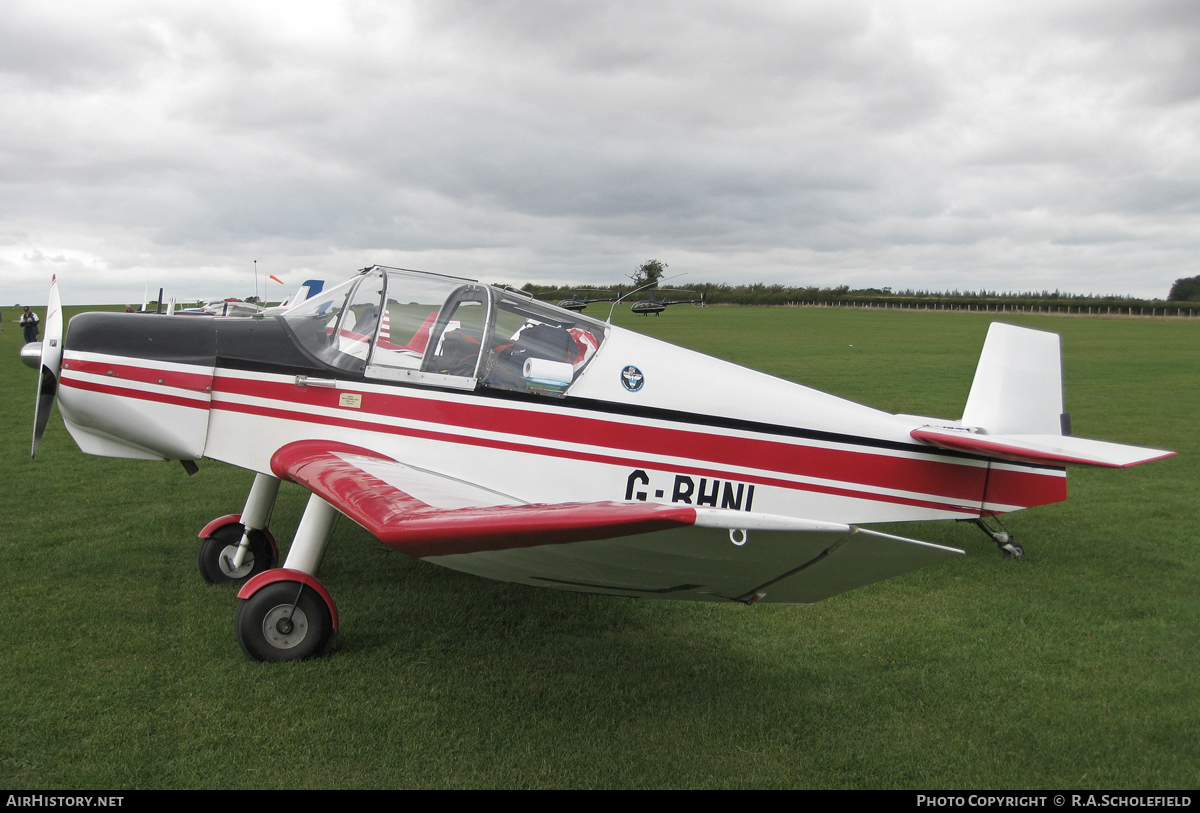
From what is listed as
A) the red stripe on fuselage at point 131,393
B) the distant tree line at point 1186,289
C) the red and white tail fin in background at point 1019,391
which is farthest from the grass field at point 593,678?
the distant tree line at point 1186,289

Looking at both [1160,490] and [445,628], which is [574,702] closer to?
[445,628]

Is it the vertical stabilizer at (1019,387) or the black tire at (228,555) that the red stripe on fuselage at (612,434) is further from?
the black tire at (228,555)

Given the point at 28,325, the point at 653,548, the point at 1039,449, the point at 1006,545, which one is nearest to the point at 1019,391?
the point at 1039,449

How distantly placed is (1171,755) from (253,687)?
4180 mm

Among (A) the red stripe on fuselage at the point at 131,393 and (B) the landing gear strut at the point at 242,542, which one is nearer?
(A) the red stripe on fuselage at the point at 131,393

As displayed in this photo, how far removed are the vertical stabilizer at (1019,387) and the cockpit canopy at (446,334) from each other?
2870mm

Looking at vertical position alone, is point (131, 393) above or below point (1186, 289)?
below

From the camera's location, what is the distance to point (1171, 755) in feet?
10.7

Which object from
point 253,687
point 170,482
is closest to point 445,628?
point 253,687

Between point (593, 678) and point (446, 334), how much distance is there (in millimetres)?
2104

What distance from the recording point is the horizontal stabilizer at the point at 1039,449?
4.46 metres

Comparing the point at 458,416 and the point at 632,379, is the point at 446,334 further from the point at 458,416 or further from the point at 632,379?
the point at 632,379

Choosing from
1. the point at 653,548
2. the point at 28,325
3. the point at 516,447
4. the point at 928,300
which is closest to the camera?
the point at 653,548

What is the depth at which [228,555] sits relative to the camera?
519 cm
